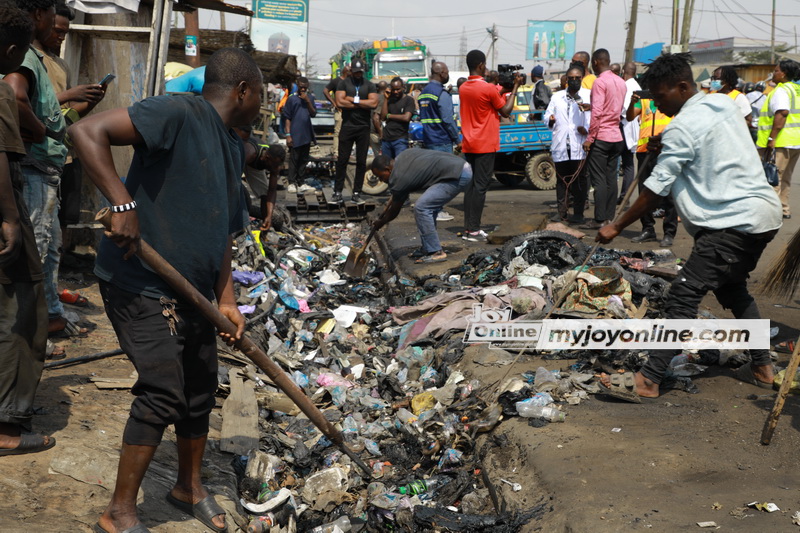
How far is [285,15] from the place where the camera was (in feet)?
96.2

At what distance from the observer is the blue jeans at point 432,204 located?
763 centimetres

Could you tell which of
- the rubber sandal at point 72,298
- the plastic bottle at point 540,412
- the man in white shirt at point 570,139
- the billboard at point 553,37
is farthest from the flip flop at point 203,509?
the billboard at point 553,37

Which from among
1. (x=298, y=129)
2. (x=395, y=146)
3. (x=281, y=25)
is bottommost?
(x=395, y=146)

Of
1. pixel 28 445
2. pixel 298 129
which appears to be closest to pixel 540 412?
pixel 28 445

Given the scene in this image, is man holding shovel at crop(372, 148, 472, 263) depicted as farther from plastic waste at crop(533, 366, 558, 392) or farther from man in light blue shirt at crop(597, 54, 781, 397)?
man in light blue shirt at crop(597, 54, 781, 397)

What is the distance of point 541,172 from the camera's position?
13664mm

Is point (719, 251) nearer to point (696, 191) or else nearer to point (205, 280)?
point (696, 191)

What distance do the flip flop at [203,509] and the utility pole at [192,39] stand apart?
7.75 metres

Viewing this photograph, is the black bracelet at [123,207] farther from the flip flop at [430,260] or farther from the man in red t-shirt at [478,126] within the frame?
the man in red t-shirt at [478,126]

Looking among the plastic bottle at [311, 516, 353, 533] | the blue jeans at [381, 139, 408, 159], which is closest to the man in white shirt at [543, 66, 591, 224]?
the blue jeans at [381, 139, 408, 159]

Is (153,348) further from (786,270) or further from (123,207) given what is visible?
(786,270)

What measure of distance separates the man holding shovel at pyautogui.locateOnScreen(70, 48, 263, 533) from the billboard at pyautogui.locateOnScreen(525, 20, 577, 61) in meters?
51.1

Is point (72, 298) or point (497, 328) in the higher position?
point (497, 328)

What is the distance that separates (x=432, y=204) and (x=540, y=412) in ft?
13.0
